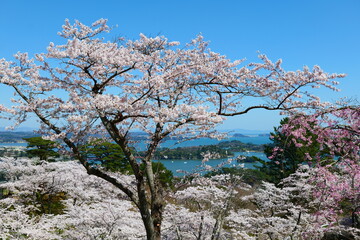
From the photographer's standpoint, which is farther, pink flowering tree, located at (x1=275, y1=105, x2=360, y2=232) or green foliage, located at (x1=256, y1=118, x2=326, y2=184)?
green foliage, located at (x1=256, y1=118, x2=326, y2=184)

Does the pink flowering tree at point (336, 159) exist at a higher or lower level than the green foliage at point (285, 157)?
lower

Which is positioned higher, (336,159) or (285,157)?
(285,157)

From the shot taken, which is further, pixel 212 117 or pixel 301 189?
pixel 301 189

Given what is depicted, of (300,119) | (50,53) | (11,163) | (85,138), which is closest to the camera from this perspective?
(50,53)

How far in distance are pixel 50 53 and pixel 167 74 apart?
7.65 ft

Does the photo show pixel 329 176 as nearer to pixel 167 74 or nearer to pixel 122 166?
pixel 167 74

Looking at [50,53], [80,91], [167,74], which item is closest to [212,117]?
[167,74]

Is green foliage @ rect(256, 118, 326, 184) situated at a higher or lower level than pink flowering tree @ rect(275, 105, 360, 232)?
higher

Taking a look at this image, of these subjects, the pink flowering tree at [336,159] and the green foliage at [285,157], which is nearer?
the pink flowering tree at [336,159]

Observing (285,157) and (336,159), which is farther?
(285,157)

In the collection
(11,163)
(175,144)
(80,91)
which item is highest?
(80,91)

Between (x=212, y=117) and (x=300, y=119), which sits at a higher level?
(x=300, y=119)

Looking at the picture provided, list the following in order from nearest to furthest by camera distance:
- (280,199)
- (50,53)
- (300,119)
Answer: (50,53), (300,119), (280,199)

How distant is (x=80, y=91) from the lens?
623 centimetres
